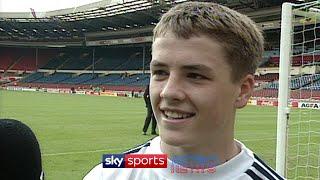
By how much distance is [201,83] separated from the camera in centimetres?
130

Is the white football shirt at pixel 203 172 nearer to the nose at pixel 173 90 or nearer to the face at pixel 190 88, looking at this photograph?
the face at pixel 190 88

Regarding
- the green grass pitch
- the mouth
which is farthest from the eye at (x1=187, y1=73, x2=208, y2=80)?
the green grass pitch

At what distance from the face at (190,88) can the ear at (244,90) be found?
0.10 meters

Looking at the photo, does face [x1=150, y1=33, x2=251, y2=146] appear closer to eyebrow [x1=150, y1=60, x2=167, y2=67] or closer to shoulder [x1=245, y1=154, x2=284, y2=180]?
eyebrow [x1=150, y1=60, x2=167, y2=67]

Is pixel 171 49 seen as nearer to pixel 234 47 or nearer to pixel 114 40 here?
pixel 234 47

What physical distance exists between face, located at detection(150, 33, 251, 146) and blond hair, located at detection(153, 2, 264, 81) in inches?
0.9

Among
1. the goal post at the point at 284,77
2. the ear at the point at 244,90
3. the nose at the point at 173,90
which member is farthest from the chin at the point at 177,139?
the goal post at the point at 284,77

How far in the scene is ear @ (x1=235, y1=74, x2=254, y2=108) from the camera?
1.44 m

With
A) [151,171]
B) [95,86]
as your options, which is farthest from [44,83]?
[151,171]

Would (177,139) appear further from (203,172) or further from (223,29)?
(223,29)

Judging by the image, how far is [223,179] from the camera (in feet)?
4.58

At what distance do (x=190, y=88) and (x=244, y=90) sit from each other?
0.26 meters

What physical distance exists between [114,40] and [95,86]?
5728 mm

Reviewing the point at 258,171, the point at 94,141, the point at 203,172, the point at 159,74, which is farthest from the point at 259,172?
the point at 94,141
